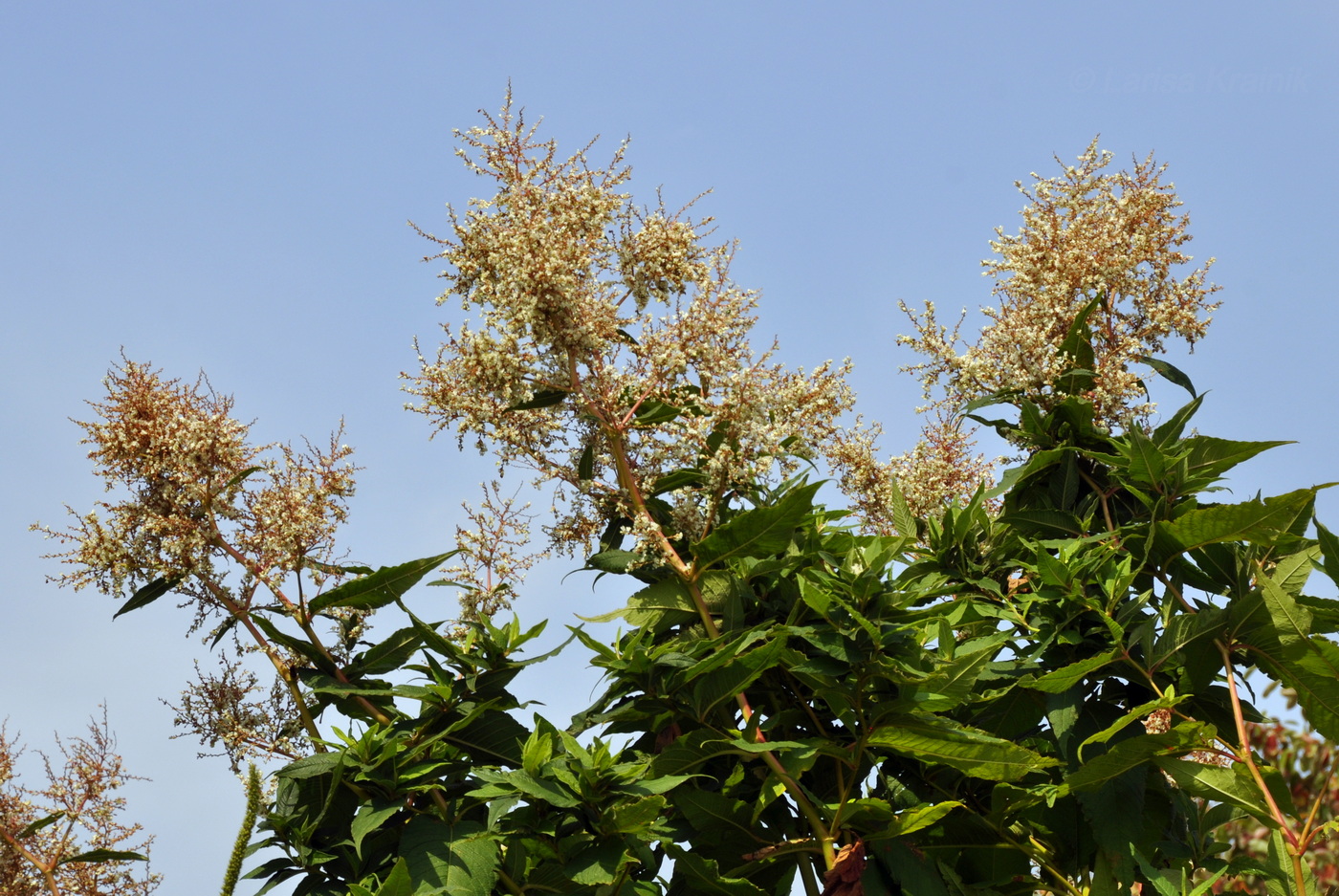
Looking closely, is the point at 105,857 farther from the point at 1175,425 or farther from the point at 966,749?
the point at 1175,425

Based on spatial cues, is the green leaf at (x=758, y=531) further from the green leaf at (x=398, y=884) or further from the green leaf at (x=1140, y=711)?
the green leaf at (x=398, y=884)

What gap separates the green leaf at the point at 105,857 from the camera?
4.75m

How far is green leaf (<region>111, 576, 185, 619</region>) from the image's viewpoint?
4.55 meters

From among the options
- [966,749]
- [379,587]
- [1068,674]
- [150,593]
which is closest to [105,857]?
[150,593]

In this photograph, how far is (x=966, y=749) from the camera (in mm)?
4223

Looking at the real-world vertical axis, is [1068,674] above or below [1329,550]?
below

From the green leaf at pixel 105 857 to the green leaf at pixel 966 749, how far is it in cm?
306

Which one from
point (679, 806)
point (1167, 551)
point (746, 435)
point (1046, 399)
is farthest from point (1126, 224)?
point (679, 806)

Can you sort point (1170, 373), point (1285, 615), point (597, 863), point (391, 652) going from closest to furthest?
point (597, 863), point (1285, 615), point (391, 652), point (1170, 373)

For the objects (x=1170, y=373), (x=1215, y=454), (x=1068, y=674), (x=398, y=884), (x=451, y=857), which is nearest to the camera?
(x=398, y=884)

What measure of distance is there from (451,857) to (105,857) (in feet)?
5.66

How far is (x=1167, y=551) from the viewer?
4898 mm

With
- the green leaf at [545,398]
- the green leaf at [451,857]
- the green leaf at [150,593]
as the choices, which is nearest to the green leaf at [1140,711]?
the green leaf at [451,857]

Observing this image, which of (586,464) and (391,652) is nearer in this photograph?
(391,652)
